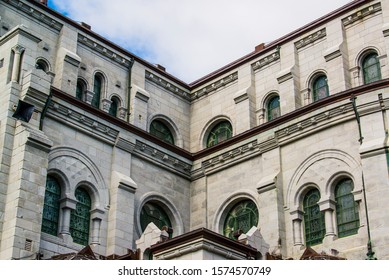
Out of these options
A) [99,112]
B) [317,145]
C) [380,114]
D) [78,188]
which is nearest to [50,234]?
[78,188]

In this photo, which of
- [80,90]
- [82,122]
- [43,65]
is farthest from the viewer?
[80,90]

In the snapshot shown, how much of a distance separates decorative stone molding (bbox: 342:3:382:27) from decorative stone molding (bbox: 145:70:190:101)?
9850 mm

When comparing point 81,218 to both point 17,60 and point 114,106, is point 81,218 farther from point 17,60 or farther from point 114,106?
point 114,106

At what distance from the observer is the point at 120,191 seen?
33.1 metres

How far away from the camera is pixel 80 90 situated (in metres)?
36.2

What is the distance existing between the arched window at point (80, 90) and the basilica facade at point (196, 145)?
58mm

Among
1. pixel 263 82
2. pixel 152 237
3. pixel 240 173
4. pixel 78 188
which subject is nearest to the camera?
pixel 152 237

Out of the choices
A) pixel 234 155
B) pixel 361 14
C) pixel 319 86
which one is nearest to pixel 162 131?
pixel 234 155

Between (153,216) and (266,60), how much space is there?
9919 mm

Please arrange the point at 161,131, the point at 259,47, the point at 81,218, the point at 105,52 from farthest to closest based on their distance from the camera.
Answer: the point at 259,47, the point at 161,131, the point at 105,52, the point at 81,218

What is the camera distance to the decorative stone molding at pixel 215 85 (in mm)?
39938

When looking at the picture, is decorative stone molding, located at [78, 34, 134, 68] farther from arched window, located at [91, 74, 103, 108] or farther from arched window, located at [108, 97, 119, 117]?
arched window, located at [108, 97, 119, 117]

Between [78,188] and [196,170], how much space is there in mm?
7758

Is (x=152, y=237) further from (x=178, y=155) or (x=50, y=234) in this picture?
(x=178, y=155)
